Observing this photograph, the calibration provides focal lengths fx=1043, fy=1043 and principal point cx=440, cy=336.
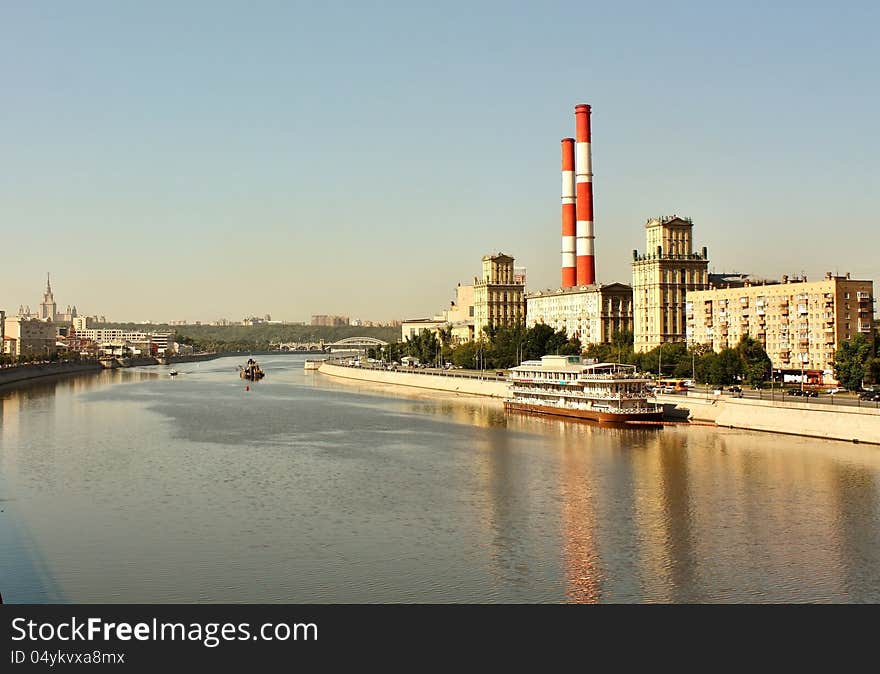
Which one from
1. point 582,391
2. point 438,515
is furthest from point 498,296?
point 438,515

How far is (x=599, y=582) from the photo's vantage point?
71.8ft

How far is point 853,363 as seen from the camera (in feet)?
174

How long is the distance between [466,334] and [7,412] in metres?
79.2

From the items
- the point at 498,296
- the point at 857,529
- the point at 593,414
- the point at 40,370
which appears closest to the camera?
the point at 857,529

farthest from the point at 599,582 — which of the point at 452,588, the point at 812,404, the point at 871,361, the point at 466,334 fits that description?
the point at 466,334

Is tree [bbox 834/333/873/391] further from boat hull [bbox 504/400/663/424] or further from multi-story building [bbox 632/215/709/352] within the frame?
multi-story building [bbox 632/215/709/352]

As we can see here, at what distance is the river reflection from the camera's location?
71.4 ft

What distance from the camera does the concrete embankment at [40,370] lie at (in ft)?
342

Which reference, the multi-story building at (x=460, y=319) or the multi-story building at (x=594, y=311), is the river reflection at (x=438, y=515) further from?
the multi-story building at (x=460, y=319)

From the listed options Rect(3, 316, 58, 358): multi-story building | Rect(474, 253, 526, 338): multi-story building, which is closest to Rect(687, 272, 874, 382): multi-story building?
Rect(474, 253, 526, 338): multi-story building

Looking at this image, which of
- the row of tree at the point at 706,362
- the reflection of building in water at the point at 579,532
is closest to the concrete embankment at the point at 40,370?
the row of tree at the point at 706,362

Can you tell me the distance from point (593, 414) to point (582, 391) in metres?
2.35

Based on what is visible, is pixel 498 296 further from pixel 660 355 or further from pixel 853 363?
pixel 853 363
